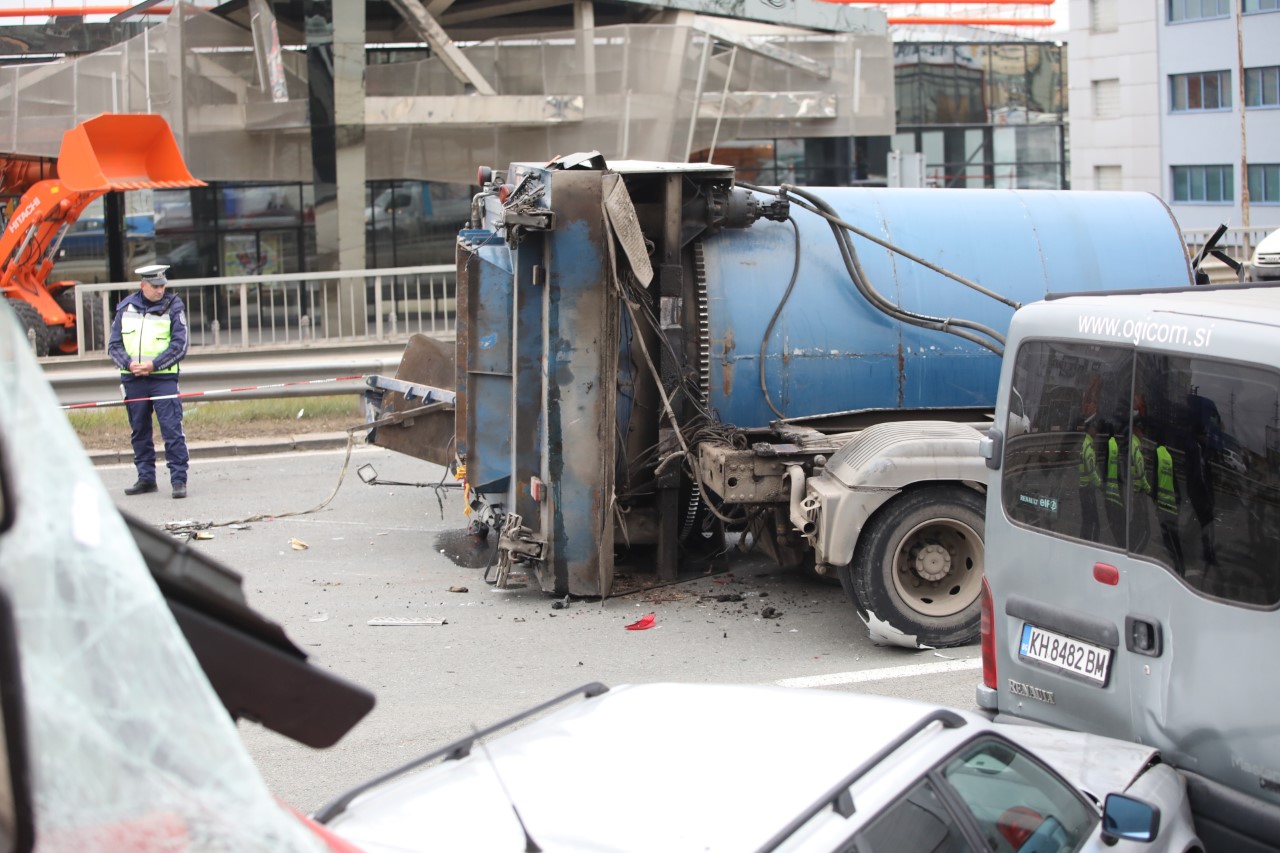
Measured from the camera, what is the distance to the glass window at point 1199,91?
50.8 metres

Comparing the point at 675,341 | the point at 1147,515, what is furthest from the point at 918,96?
the point at 1147,515

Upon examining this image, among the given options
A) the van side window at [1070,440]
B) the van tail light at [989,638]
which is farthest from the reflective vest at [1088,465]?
the van tail light at [989,638]

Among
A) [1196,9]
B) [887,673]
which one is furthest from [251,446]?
[1196,9]

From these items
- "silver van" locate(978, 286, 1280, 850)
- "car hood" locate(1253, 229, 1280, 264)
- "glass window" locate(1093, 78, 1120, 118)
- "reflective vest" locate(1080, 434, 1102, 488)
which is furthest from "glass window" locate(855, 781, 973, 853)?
"glass window" locate(1093, 78, 1120, 118)

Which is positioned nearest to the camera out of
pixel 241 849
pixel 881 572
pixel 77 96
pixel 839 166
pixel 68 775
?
pixel 68 775

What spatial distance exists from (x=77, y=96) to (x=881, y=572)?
1567 centimetres

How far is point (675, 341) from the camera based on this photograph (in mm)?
7906

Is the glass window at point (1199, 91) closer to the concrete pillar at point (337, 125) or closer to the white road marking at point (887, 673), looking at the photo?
the concrete pillar at point (337, 125)

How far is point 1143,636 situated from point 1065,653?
1.20 ft

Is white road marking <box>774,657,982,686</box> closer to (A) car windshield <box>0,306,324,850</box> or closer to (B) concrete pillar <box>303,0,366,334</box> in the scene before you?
(A) car windshield <box>0,306,324,850</box>

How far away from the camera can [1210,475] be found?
4309 millimetres

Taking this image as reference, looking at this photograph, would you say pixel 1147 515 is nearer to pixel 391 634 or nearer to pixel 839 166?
pixel 391 634

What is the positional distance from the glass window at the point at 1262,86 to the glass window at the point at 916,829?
52222 mm

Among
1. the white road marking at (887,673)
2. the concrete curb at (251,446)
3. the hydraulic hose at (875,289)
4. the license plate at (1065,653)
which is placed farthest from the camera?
the concrete curb at (251,446)
